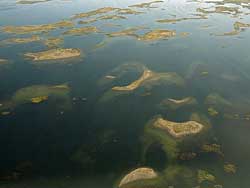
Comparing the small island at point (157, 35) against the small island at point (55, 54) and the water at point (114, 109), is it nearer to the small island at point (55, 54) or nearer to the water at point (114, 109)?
the water at point (114, 109)

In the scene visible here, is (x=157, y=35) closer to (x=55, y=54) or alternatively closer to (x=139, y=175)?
(x=55, y=54)

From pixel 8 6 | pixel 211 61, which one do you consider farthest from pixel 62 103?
pixel 8 6

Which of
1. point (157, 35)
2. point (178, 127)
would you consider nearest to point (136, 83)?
point (178, 127)

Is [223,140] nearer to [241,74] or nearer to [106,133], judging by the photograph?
[106,133]

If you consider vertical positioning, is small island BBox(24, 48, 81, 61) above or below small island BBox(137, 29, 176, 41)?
below

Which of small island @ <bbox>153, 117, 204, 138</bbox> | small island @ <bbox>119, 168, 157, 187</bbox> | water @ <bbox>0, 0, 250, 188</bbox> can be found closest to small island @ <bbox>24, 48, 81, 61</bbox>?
water @ <bbox>0, 0, 250, 188</bbox>

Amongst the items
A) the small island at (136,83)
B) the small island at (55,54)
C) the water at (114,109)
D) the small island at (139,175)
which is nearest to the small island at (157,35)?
the water at (114,109)

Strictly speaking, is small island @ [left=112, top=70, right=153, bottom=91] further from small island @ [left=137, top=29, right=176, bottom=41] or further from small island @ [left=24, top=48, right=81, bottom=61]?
small island @ [left=137, top=29, right=176, bottom=41]

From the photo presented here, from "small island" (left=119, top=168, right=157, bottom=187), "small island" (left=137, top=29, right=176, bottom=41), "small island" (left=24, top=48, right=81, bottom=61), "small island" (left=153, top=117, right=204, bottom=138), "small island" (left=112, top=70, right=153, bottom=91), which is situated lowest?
"small island" (left=119, top=168, right=157, bottom=187)
